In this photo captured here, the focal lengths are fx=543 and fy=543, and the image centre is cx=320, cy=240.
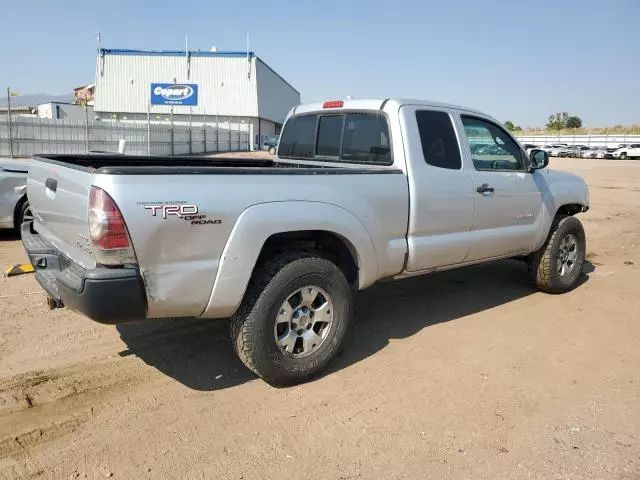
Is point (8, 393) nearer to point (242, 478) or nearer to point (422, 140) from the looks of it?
point (242, 478)

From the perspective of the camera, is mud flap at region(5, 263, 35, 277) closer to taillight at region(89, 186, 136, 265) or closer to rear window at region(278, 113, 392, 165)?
rear window at region(278, 113, 392, 165)

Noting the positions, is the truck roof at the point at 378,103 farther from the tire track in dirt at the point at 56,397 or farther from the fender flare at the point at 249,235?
the tire track in dirt at the point at 56,397

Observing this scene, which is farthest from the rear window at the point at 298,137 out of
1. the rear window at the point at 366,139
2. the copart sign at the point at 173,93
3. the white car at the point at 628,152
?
the white car at the point at 628,152

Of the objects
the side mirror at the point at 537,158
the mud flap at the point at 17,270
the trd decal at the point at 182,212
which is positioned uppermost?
the side mirror at the point at 537,158

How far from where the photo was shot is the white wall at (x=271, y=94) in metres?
45.1

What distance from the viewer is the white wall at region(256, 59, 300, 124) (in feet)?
148

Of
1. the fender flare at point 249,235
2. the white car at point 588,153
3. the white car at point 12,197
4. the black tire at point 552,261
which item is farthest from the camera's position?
the white car at point 588,153

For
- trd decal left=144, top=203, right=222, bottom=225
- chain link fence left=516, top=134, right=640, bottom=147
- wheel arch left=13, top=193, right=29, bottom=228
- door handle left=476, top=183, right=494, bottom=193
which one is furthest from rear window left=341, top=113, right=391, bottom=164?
chain link fence left=516, top=134, right=640, bottom=147

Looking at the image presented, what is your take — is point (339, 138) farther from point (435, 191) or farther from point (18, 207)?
point (18, 207)

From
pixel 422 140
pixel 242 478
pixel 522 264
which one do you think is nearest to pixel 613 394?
pixel 422 140

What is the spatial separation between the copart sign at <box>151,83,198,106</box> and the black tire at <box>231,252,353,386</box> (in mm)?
43431

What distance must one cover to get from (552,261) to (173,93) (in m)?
42.8

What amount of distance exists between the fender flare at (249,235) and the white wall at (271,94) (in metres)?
42.3

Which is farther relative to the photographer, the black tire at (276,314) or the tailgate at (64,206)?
the black tire at (276,314)
